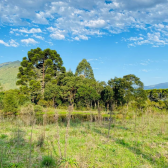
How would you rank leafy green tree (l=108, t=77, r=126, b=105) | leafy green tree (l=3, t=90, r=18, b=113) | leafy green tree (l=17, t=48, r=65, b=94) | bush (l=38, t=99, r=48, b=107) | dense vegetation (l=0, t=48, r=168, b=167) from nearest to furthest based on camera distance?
dense vegetation (l=0, t=48, r=168, b=167), leafy green tree (l=3, t=90, r=18, b=113), leafy green tree (l=108, t=77, r=126, b=105), bush (l=38, t=99, r=48, b=107), leafy green tree (l=17, t=48, r=65, b=94)

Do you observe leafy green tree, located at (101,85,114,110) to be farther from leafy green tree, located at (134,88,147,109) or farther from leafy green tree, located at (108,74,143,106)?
leafy green tree, located at (134,88,147,109)

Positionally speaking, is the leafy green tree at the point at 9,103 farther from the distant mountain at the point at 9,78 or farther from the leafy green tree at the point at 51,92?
the distant mountain at the point at 9,78

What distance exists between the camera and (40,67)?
96.8ft

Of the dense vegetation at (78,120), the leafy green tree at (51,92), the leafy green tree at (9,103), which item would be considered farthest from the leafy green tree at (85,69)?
the leafy green tree at (9,103)

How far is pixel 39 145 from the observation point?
5988 millimetres

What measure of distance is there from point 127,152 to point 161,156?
1.11 meters

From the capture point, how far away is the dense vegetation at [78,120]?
4867 mm

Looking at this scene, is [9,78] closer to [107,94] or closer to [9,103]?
[9,103]

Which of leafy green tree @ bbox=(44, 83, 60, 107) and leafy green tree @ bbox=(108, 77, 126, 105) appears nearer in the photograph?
leafy green tree @ bbox=(108, 77, 126, 105)

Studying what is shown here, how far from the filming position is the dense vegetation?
192 inches

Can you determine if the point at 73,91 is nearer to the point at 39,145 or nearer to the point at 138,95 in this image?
the point at 138,95

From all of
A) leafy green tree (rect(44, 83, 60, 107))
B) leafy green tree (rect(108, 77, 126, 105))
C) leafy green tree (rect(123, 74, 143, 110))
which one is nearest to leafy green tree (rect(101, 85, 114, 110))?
leafy green tree (rect(108, 77, 126, 105))

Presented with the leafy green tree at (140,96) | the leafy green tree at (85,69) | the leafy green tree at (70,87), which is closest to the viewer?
the leafy green tree at (140,96)

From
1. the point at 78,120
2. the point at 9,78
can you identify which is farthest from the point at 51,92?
the point at 9,78
